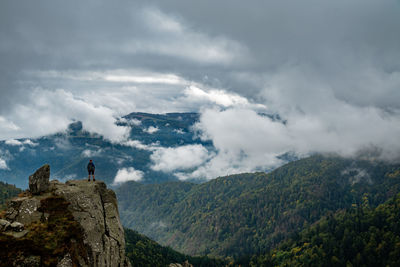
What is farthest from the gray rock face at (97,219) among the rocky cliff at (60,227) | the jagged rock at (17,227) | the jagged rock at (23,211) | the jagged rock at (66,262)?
the jagged rock at (17,227)

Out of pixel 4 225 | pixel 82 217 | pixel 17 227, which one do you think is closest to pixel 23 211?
pixel 17 227

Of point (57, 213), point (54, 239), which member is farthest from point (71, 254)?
point (57, 213)

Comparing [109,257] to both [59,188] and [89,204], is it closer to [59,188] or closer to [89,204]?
[89,204]

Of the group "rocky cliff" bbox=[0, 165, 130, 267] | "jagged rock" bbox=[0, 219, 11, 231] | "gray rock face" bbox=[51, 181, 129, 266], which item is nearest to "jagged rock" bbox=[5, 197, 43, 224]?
"rocky cliff" bbox=[0, 165, 130, 267]

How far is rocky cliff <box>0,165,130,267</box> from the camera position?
43.4m

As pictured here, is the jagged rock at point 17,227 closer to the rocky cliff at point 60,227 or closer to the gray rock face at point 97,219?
the rocky cliff at point 60,227

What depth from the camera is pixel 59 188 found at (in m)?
55.9

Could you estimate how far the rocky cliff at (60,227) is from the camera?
43.4 meters

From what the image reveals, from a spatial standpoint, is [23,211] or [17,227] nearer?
[17,227]

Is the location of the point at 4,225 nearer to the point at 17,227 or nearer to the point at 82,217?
the point at 17,227

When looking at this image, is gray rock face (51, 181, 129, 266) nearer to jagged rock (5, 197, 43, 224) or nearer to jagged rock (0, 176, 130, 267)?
jagged rock (0, 176, 130, 267)

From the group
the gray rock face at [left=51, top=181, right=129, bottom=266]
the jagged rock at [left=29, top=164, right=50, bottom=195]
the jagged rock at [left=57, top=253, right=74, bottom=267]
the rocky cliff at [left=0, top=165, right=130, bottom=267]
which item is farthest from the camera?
the jagged rock at [left=29, top=164, right=50, bottom=195]

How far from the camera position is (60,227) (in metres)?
48.3

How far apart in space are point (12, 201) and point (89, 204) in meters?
12.7
